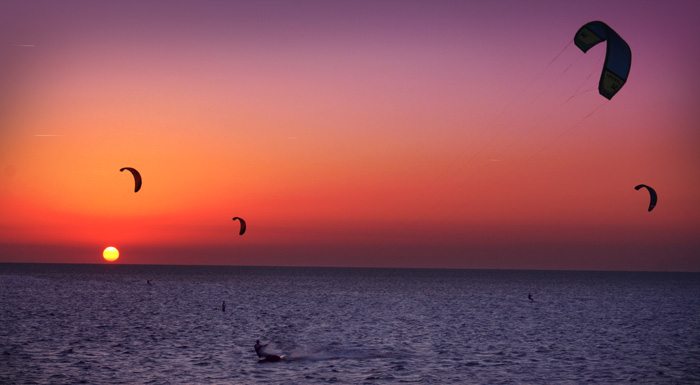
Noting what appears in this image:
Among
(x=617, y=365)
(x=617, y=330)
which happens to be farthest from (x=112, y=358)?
(x=617, y=330)

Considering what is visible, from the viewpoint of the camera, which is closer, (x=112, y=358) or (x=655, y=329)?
(x=112, y=358)

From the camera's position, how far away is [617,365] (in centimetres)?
3653

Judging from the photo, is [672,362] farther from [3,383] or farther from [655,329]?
[3,383]

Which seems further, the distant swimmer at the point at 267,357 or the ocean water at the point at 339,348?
the distant swimmer at the point at 267,357

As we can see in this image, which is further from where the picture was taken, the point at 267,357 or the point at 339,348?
the point at 339,348

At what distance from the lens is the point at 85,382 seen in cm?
2783

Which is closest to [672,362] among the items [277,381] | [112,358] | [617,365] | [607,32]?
[617,365]

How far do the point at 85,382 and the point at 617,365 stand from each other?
75.4 ft

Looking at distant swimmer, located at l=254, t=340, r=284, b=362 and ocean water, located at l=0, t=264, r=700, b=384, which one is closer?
ocean water, located at l=0, t=264, r=700, b=384

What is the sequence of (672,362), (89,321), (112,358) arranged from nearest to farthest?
(112,358) → (672,362) → (89,321)

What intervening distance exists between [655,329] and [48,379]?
45731 mm

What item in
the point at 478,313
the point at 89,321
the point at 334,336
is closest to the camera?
the point at 334,336

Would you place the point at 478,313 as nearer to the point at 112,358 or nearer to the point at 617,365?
the point at 617,365

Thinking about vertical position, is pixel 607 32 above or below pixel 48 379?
above
